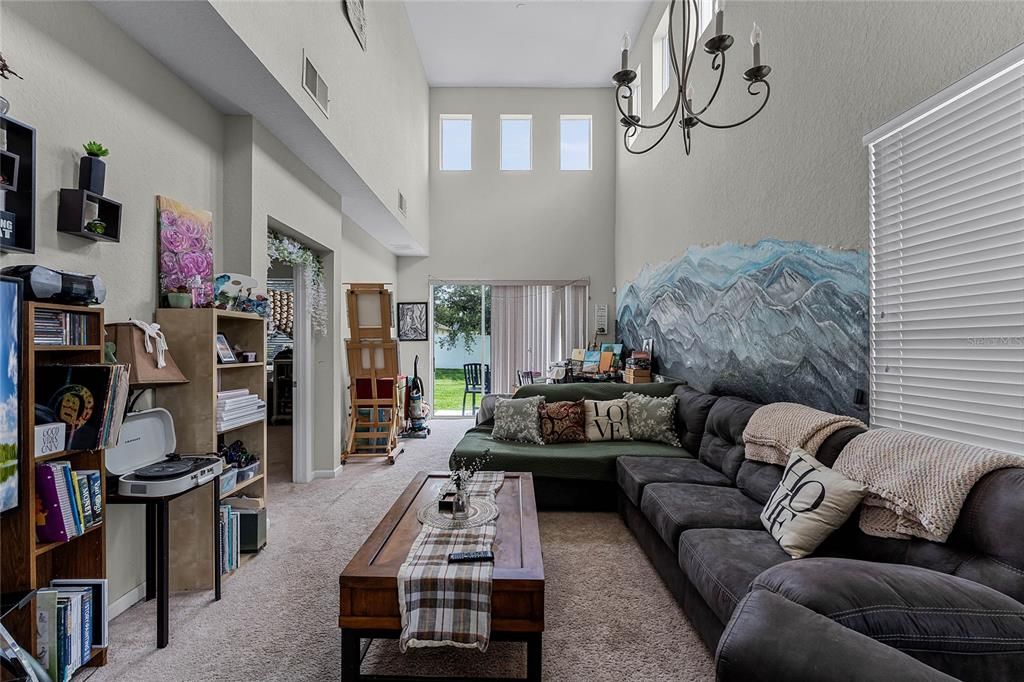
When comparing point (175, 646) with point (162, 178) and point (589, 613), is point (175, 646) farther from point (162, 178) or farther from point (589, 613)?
point (162, 178)

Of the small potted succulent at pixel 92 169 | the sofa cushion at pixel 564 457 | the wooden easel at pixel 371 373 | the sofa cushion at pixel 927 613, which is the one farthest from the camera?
the wooden easel at pixel 371 373

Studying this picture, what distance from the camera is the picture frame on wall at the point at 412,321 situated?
23.9 feet

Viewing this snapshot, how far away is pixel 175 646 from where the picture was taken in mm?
2068

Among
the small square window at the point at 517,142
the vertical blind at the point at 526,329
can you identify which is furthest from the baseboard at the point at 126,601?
the small square window at the point at 517,142

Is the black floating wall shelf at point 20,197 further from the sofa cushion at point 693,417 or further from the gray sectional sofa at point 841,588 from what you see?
the sofa cushion at point 693,417

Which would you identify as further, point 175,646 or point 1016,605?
point 175,646

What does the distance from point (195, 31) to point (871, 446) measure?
3335 millimetres

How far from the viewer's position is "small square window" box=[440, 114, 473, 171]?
24.4 feet

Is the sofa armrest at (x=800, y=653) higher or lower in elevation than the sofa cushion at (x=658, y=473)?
higher

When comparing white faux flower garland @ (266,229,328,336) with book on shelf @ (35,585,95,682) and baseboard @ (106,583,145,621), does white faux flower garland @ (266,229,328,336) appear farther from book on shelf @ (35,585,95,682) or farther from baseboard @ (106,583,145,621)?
book on shelf @ (35,585,95,682)

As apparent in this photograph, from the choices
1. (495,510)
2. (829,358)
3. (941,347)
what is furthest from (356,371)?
(941,347)

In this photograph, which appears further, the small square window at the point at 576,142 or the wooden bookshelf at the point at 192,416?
the small square window at the point at 576,142

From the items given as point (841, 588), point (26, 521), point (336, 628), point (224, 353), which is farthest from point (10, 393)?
point (841, 588)

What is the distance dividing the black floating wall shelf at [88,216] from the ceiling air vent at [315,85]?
1.37 metres
